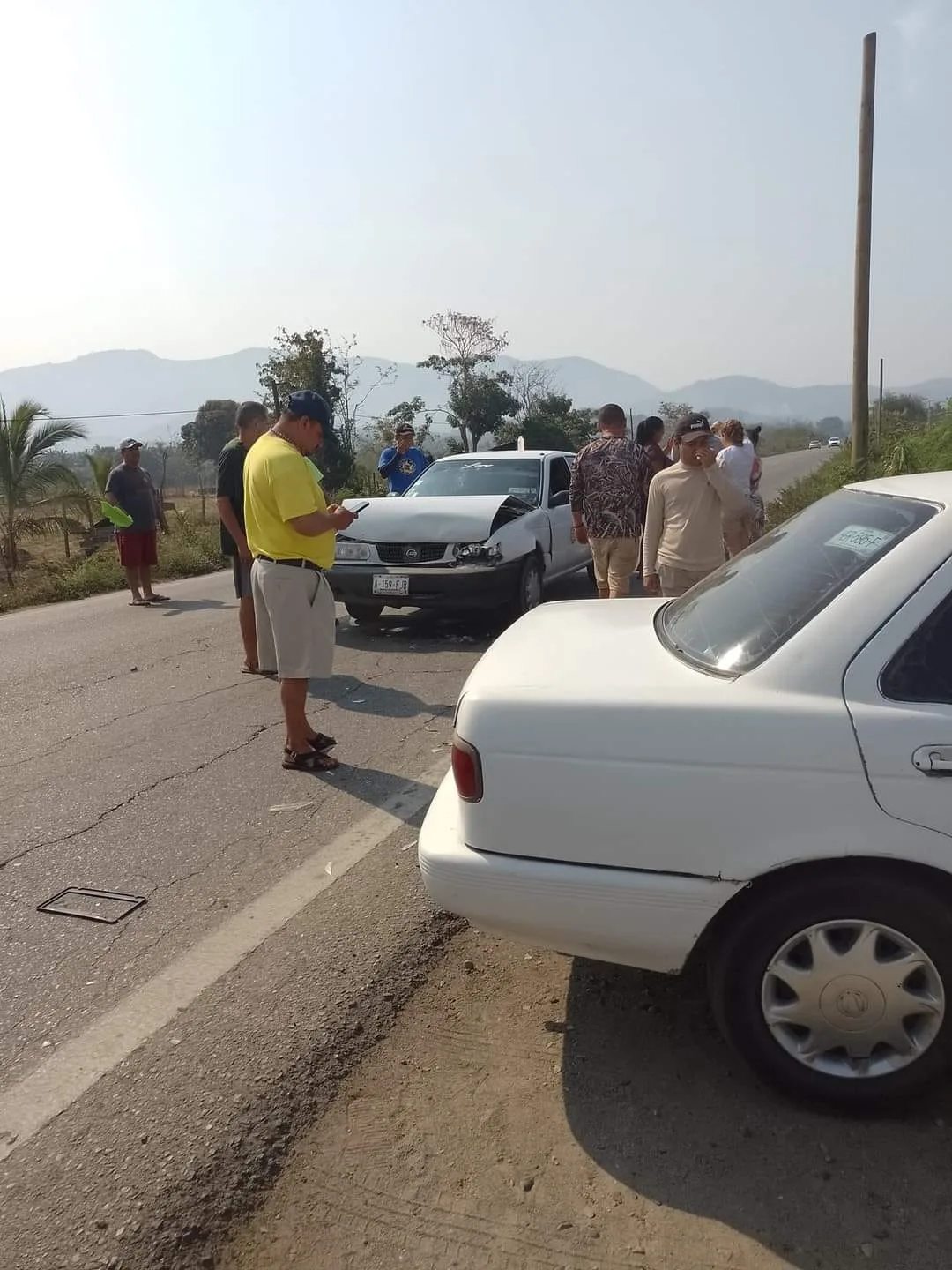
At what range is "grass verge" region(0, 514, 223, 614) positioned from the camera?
43.9 ft

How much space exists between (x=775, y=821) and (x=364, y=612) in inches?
267

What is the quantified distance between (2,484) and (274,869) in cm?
1381

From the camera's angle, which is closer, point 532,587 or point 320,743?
point 320,743

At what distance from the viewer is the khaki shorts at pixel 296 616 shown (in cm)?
490

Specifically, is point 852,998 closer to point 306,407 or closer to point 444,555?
point 306,407

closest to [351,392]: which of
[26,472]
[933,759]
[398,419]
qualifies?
[398,419]

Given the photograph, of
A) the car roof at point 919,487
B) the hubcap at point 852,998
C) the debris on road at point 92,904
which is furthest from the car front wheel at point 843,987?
the debris on road at point 92,904

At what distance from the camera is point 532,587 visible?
8625 mm

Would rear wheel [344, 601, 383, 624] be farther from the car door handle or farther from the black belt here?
the car door handle

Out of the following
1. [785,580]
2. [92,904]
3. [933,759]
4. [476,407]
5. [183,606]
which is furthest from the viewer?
[476,407]

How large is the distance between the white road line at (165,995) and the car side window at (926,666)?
2.26 m

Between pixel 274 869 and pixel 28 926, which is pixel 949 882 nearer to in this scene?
pixel 274 869

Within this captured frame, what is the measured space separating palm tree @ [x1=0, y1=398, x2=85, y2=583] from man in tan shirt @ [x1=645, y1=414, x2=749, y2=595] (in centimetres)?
1255

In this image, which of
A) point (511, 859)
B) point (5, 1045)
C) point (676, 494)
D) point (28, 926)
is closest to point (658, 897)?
point (511, 859)
